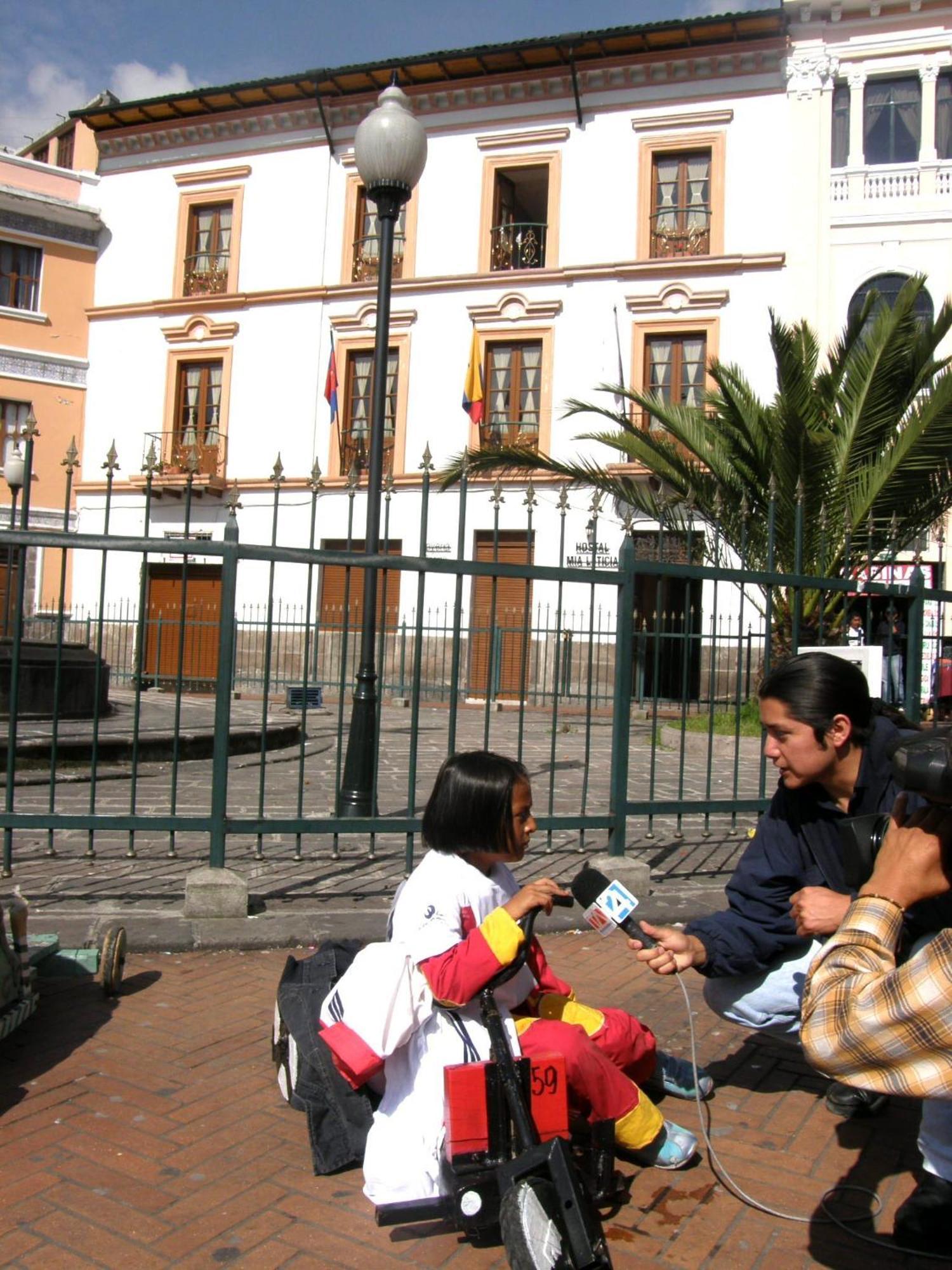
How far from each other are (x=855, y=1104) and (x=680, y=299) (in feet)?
64.0

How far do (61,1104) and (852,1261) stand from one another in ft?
7.12

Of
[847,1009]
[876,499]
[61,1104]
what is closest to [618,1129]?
[847,1009]

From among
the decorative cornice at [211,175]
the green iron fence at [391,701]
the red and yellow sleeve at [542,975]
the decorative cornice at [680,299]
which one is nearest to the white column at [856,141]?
the decorative cornice at [680,299]

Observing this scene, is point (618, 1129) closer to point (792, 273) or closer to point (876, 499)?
point (876, 499)

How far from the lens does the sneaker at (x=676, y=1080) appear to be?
3234 mm

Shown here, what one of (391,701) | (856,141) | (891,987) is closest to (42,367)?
(391,701)

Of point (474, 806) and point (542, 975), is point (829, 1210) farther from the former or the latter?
point (474, 806)

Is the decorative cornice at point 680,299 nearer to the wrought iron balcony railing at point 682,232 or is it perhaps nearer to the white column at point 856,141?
the wrought iron balcony railing at point 682,232

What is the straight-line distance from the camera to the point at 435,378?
22.5m

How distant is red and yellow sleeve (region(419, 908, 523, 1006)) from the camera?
250 cm

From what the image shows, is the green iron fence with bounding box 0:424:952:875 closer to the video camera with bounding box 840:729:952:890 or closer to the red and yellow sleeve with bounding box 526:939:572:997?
the red and yellow sleeve with bounding box 526:939:572:997

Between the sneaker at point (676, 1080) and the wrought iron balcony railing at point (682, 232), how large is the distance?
65.0 ft

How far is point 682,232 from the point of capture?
21.0 metres

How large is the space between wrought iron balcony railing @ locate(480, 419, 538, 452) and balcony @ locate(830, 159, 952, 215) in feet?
22.6
